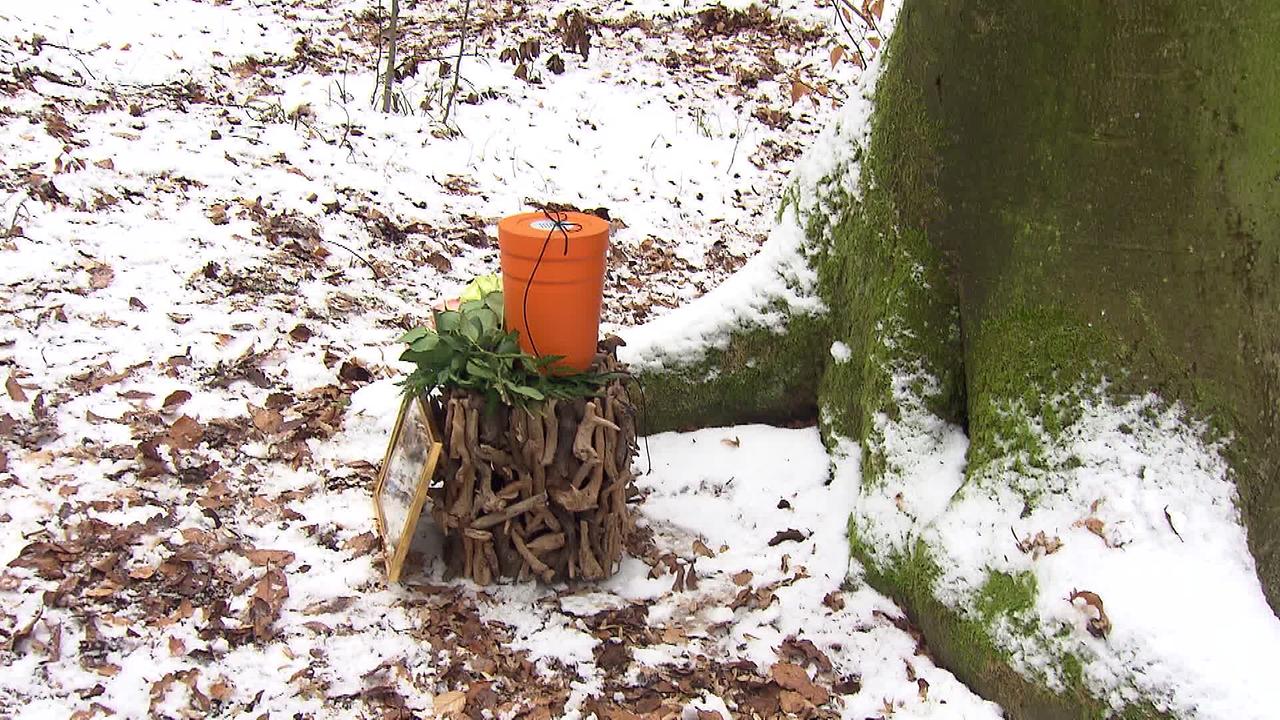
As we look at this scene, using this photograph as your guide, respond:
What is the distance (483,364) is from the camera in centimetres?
279

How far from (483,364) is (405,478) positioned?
1.45 ft

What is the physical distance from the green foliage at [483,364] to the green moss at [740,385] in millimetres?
800

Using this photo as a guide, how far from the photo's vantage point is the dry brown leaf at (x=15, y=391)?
3.46 m

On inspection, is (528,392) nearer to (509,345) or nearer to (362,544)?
(509,345)

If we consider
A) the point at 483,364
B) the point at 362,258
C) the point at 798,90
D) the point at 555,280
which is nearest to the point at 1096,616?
the point at 555,280

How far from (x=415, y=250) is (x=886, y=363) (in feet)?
9.98

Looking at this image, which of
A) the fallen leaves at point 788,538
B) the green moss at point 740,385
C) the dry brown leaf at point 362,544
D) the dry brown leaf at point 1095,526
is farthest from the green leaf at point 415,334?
the dry brown leaf at point 1095,526

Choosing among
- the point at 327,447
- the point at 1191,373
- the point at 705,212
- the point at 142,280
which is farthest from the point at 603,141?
the point at 1191,373

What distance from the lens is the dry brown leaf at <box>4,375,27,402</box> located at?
3457mm

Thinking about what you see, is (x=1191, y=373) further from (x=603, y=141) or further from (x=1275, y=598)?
(x=603, y=141)

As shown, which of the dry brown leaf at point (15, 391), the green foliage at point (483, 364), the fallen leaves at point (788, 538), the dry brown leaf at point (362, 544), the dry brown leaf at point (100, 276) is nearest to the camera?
the green foliage at point (483, 364)

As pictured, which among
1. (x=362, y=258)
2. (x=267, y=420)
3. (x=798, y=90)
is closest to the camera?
(x=267, y=420)

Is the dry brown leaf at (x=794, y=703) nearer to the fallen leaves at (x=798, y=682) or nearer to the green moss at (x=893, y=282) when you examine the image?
the fallen leaves at (x=798, y=682)

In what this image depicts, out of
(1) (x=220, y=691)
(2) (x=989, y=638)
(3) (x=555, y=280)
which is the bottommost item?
(1) (x=220, y=691)
